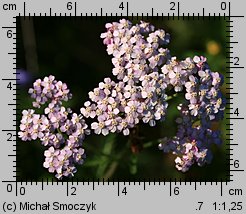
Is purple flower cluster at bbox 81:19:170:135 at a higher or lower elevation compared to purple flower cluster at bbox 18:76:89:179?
higher

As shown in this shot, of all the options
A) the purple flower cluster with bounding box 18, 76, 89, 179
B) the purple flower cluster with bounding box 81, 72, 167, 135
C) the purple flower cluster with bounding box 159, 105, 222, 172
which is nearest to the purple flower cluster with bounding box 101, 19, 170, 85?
the purple flower cluster with bounding box 81, 72, 167, 135

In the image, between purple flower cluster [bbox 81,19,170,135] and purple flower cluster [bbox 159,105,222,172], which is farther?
purple flower cluster [bbox 159,105,222,172]

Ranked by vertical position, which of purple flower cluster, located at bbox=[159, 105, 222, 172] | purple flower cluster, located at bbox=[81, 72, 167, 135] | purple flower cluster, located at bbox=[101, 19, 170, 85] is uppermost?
purple flower cluster, located at bbox=[101, 19, 170, 85]

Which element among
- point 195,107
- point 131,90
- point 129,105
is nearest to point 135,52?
point 131,90

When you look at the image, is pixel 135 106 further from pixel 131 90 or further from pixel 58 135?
pixel 58 135

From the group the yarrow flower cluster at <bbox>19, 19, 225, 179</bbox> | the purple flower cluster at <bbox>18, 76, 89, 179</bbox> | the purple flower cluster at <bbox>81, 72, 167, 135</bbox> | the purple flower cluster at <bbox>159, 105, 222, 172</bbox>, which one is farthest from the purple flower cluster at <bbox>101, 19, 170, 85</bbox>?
the purple flower cluster at <bbox>18, 76, 89, 179</bbox>

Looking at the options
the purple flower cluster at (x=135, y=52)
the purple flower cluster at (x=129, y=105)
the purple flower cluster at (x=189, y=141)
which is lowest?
the purple flower cluster at (x=189, y=141)

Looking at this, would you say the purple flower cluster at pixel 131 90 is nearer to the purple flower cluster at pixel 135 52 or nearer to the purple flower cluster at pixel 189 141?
the purple flower cluster at pixel 135 52

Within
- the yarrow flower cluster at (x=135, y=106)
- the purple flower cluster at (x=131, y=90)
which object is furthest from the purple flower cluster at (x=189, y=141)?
the purple flower cluster at (x=131, y=90)

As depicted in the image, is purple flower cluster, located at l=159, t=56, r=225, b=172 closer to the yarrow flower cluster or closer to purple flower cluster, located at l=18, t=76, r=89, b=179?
the yarrow flower cluster
